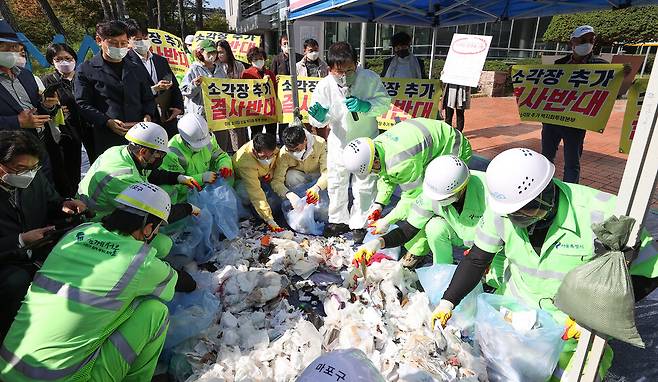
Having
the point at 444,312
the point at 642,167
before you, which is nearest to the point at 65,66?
the point at 444,312

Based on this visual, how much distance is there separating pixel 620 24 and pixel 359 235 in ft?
46.4

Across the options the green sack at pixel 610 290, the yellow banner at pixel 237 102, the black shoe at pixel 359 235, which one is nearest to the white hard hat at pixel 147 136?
the yellow banner at pixel 237 102

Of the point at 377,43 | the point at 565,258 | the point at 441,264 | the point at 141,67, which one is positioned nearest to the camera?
the point at 565,258

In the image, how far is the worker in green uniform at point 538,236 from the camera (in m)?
1.59

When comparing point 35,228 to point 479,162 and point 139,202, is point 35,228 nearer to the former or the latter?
point 139,202

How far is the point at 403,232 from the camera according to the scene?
2.56m

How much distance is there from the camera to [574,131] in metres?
3.66

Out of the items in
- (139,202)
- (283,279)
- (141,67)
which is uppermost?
(141,67)

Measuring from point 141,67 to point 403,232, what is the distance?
254 cm

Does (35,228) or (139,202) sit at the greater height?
(139,202)

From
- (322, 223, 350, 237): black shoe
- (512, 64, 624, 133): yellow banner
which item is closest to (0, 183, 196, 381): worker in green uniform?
(322, 223, 350, 237): black shoe

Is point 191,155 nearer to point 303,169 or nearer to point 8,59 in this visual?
point 303,169

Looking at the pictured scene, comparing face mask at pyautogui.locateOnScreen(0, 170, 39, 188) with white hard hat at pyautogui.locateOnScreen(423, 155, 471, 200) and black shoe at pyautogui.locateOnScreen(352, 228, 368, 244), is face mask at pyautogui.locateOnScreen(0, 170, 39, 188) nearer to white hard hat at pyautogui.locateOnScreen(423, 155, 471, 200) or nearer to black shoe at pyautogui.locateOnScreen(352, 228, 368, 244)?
white hard hat at pyautogui.locateOnScreen(423, 155, 471, 200)

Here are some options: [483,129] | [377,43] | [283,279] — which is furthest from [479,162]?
[377,43]
